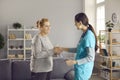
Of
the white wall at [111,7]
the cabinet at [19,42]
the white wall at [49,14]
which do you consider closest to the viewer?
the white wall at [111,7]

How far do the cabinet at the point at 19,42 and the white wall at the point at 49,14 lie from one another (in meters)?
0.25

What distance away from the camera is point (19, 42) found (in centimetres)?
805

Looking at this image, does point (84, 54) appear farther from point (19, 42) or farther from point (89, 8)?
point (89, 8)

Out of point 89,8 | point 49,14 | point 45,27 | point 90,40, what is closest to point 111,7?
point 89,8

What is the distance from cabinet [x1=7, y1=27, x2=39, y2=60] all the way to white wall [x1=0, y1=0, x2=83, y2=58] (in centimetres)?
25

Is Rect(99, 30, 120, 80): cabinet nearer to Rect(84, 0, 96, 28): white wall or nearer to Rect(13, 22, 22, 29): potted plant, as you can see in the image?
Rect(84, 0, 96, 28): white wall

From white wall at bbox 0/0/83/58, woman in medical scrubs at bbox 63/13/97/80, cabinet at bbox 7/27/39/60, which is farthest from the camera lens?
white wall at bbox 0/0/83/58

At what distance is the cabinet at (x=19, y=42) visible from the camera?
7.72 meters

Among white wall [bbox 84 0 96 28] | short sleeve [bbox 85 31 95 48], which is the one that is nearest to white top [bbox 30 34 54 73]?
short sleeve [bbox 85 31 95 48]

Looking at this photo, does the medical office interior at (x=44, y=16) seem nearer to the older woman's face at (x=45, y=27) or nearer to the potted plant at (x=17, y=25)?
the potted plant at (x=17, y=25)

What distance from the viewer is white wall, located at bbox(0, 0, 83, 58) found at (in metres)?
7.99

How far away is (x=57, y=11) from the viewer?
8.30 metres

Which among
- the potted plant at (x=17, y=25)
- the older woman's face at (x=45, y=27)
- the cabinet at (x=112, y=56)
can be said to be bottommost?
the cabinet at (x=112, y=56)

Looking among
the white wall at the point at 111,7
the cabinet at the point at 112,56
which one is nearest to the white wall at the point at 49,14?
the white wall at the point at 111,7
